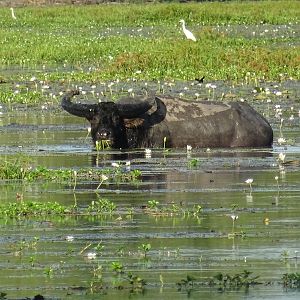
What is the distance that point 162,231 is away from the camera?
8.70m

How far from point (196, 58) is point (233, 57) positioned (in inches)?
26.2

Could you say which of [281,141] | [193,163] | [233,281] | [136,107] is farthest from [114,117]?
[233,281]

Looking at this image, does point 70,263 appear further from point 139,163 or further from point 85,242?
point 139,163

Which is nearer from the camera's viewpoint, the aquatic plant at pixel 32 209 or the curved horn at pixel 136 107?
the aquatic plant at pixel 32 209

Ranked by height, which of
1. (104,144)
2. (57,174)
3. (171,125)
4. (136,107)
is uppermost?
(136,107)

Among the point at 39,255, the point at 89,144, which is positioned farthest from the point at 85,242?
the point at 89,144

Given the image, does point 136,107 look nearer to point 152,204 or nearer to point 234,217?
point 152,204

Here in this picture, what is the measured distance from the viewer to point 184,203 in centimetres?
988

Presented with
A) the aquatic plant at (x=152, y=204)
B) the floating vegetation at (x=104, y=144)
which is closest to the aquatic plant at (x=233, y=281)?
the aquatic plant at (x=152, y=204)

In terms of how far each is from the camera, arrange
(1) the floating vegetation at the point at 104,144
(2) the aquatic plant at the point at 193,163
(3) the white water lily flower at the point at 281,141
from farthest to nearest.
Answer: (1) the floating vegetation at the point at 104,144
(3) the white water lily flower at the point at 281,141
(2) the aquatic plant at the point at 193,163

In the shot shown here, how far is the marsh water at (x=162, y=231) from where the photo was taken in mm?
7047

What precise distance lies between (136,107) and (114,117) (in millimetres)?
257

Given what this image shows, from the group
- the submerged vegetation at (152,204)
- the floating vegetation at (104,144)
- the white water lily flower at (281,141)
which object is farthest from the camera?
the floating vegetation at (104,144)

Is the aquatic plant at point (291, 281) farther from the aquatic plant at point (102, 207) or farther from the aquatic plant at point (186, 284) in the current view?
the aquatic plant at point (102, 207)
